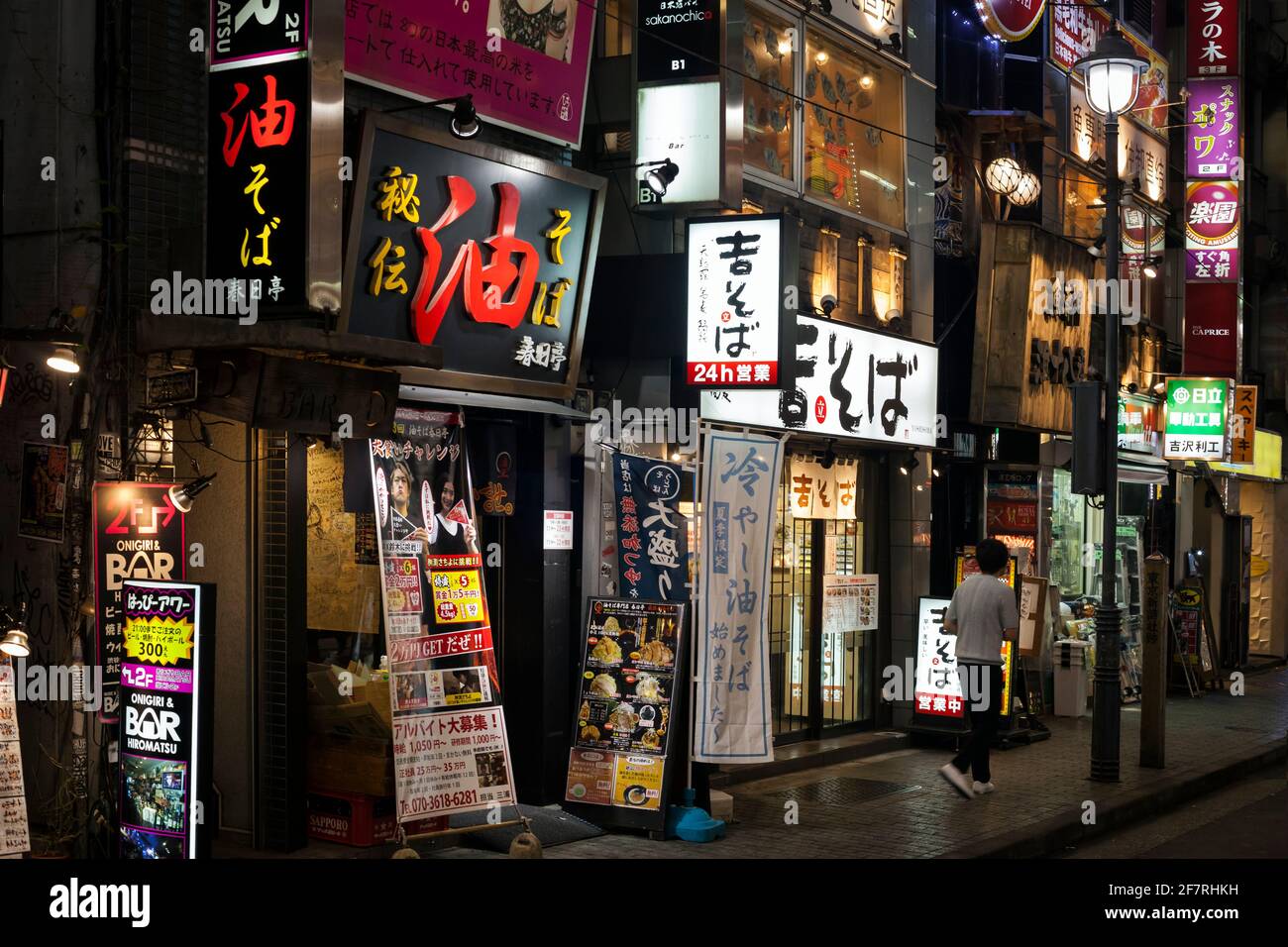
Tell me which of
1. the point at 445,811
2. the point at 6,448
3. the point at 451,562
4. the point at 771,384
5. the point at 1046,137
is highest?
the point at 1046,137

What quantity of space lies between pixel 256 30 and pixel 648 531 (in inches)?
198

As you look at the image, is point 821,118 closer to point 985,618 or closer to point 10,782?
point 985,618

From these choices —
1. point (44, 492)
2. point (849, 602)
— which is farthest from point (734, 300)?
point (44, 492)

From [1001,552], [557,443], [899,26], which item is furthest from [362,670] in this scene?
[899,26]

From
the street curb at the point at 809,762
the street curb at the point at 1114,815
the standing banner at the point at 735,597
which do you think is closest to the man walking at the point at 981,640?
the street curb at the point at 1114,815

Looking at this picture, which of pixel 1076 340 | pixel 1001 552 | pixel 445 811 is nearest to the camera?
pixel 445 811

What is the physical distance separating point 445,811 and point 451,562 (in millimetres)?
1840

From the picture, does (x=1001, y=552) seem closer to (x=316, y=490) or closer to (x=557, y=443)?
(x=557, y=443)

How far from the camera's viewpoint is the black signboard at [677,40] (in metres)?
12.6

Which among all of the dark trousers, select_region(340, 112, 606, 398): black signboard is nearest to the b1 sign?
select_region(340, 112, 606, 398): black signboard

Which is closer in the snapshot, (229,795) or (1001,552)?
(229,795)

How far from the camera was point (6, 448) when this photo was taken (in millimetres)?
9562

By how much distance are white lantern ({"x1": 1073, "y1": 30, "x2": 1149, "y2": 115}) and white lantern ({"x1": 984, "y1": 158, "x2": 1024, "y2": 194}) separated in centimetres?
507

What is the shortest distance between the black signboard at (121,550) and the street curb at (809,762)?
229 inches
